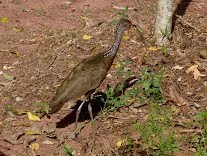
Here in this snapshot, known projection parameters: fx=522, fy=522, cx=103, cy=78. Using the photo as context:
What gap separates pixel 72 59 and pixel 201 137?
275 cm

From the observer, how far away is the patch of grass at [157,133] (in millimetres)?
5879

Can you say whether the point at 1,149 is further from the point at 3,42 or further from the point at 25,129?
the point at 3,42

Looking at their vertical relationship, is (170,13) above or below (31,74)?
above

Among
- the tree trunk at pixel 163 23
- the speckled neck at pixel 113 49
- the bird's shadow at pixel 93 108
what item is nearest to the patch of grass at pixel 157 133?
the bird's shadow at pixel 93 108

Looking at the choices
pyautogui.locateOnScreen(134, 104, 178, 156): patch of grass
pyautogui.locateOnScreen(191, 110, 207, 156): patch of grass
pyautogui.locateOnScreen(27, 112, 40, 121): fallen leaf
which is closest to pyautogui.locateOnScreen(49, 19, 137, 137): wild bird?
pyautogui.locateOnScreen(27, 112, 40, 121): fallen leaf

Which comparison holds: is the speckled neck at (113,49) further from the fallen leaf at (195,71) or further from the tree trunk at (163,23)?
the tree trunk at (163,23)

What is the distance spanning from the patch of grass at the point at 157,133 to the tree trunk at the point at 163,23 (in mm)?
1865

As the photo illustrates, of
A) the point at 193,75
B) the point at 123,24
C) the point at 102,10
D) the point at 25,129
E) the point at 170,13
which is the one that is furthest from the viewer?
the point at 102,10

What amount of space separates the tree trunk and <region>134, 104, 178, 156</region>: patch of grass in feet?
6.12

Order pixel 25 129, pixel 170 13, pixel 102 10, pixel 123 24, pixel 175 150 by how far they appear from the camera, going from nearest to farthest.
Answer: pixel 175 150, pixel 25 129, pixel 123 24, pixel 170 13, pixel 102 10

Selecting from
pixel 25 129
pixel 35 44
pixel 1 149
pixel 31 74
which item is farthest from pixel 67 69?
pixel 1 149

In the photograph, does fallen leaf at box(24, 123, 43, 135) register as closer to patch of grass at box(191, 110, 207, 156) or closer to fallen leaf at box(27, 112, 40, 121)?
fallen leaf at box(27, 112, 40, 121)

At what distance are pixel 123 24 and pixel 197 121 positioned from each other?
1580 millimetres

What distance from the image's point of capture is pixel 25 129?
638 centimetres
